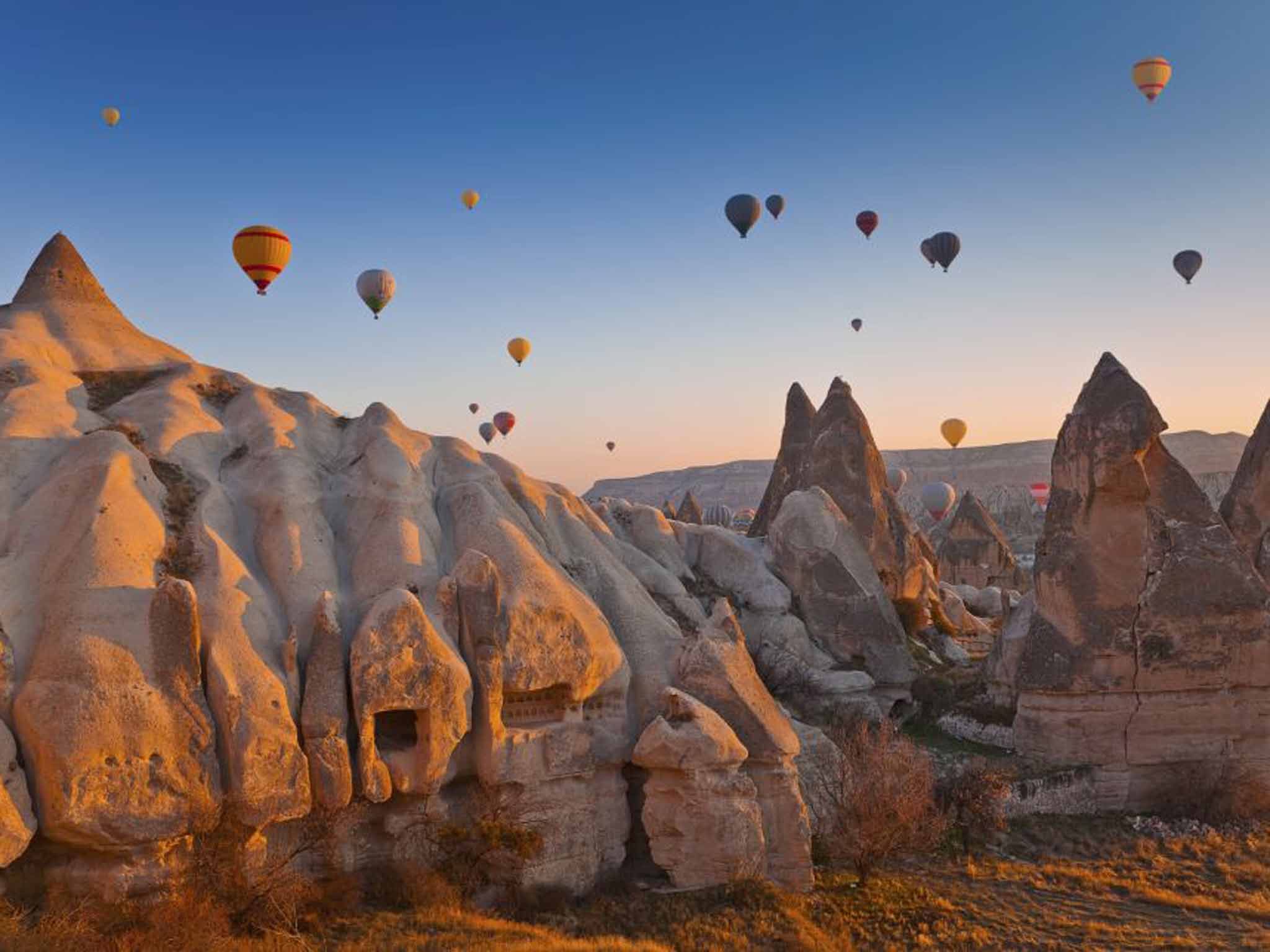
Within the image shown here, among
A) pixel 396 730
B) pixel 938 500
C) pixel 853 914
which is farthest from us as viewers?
pixel 938 500

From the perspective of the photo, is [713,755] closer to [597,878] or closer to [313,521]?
[597,878]

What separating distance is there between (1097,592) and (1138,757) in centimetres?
371

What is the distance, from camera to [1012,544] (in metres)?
98.6

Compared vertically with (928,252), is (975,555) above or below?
below

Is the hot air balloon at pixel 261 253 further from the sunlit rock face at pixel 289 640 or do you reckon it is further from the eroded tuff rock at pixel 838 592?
the eroded tuff rock at pixel 838 592

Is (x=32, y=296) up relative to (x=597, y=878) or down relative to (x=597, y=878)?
up

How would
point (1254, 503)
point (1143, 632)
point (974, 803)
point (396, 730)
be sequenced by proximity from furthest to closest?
point (1254, 503) → point (1143, 632) → point (974, 803) → point (396, 730)

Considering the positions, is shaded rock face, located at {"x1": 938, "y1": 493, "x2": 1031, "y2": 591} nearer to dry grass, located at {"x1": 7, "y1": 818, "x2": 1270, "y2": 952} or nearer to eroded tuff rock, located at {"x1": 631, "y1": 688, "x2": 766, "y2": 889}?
dry grass, located at {"x1": 7, "y1": 818, "x2": 1270, "y2": 952}

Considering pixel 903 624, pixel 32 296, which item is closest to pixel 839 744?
pixel 903 624

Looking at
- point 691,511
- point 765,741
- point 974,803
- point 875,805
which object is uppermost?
point 691,511

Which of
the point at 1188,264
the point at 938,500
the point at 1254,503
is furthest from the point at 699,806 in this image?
the point at 938,500

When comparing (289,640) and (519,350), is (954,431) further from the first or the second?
(289,640)

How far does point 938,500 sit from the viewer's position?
68.6 meters

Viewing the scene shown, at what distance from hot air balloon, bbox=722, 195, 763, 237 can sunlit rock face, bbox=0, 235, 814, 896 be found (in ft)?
64.8
